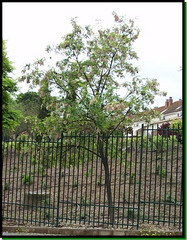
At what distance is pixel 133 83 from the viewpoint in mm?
8359

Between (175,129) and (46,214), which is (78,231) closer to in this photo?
(46,214)

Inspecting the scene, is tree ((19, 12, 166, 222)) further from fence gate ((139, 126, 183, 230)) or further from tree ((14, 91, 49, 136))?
tree ((14, 91, 49, 136))

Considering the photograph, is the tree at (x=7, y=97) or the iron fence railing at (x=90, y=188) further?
the tree at (x=7, y=97)

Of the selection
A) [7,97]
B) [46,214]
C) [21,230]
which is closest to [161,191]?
[46,214]

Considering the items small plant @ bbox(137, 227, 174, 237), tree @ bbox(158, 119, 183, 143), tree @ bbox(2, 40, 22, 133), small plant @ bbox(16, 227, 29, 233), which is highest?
tree @ bbox(2, 40, 22, 133)

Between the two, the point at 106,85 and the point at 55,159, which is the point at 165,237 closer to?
the point at 55,159

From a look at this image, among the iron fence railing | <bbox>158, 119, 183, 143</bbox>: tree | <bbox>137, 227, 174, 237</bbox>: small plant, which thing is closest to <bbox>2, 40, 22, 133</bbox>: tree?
the iron fence railing

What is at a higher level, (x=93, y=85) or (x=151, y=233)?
(x=93, y=85)

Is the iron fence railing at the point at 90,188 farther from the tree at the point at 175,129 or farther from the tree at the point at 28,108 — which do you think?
the tree at the point at 28,108

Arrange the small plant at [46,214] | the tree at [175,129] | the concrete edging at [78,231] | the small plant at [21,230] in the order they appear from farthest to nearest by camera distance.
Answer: the small plant at [46,214] < the small plant at [21,230] < the concrete edging at [78,231] < the tree at [175,129]

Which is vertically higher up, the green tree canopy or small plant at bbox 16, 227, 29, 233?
the green tree canopy

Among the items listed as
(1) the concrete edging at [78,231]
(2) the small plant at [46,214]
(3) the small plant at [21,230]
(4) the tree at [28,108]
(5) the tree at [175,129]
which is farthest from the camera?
(4) the tree at [28,108]

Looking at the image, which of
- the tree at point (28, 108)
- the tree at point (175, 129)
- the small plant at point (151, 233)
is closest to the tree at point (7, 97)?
the tree at point (175, 129)

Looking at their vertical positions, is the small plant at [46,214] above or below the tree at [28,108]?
below
